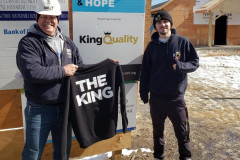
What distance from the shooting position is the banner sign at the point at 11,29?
2492 millimetres

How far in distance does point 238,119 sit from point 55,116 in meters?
4.18

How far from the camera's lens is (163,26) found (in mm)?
2912

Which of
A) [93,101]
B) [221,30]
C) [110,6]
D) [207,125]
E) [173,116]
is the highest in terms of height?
[221,30]

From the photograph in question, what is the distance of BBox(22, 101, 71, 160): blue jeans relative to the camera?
87.3 inches

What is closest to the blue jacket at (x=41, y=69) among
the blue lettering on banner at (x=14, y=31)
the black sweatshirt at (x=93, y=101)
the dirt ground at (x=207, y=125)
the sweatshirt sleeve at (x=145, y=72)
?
the black sweatshirt at (x=93, y=101)

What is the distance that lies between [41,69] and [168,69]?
1560 mm

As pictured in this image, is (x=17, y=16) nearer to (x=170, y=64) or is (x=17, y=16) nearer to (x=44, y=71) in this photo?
(x=44, y=71)

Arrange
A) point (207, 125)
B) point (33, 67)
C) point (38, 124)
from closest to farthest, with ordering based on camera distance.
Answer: point (33, 67) < point (38, 124) < point (207, 125)

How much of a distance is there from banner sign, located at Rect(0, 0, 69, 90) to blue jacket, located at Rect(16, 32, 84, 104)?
52 centimetres

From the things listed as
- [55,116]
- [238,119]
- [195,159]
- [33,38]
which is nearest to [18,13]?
[33,38]

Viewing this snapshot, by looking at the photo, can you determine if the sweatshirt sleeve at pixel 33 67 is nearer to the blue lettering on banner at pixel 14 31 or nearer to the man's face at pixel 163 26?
the blue lettering on banner at pixel 14 31

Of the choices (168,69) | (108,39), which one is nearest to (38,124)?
(108,39)

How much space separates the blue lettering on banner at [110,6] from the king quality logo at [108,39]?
0.31 meters

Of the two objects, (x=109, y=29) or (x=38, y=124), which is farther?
(x=109, y=29)
